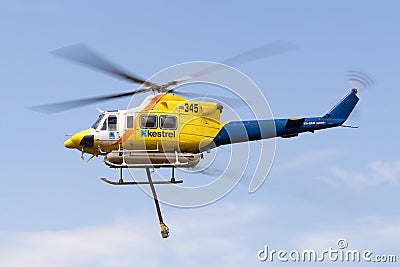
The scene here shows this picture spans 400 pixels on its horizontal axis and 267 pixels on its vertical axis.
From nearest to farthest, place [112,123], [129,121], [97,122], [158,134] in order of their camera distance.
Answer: [158,134]
[129,121]
[112,123]
[97,122]

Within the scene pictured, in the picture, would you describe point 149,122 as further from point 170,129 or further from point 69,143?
point 69,143

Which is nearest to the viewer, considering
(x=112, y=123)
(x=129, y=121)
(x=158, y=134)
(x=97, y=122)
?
(x=158, y=134)

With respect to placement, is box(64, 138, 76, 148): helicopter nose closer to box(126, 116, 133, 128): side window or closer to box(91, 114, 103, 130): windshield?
box(91, 114, 103, 130): windshield

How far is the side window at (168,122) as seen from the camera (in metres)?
25.5

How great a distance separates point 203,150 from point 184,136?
811 mm

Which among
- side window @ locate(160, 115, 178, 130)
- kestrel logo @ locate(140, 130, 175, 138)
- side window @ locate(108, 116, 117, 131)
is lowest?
kestrel logo @ locate(140, 130, 175, 138)

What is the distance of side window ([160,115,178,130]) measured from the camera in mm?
25453

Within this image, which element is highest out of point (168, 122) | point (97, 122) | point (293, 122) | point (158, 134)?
point (97, 122)

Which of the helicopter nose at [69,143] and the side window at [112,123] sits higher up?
the side window at [112,123]

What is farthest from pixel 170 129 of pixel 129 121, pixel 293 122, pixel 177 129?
pixel 293 122

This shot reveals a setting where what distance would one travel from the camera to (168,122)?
25453mm

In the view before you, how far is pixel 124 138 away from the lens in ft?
84.0

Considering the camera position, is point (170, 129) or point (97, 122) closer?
point (170, 129)

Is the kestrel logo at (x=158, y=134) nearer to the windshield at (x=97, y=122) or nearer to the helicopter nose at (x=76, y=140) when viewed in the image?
the windshield at (x=97, y=122)
